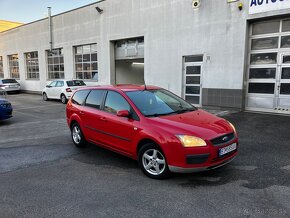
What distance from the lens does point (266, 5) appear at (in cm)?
966

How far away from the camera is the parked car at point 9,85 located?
22.3 metres

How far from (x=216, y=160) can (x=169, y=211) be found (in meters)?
1.20

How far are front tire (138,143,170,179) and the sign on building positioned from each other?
27.2 feet

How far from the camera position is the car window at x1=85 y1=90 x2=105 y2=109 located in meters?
5.57

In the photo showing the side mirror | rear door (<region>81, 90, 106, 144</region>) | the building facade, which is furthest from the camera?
the building facade

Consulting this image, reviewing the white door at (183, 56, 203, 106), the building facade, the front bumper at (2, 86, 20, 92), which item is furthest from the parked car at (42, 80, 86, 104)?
the front bumper at (2, 86, 20, 92)

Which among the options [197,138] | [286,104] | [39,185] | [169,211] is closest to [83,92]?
[39,185]

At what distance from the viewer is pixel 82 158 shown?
5523 mm

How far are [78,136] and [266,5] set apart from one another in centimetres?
846

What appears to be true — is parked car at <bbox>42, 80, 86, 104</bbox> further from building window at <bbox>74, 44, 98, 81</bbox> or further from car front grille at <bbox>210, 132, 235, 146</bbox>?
car front grille at <bbox>210, 132, 235, 146</bbox>

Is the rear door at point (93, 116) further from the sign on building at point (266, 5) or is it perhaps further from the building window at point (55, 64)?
the building window at point (55, 64)

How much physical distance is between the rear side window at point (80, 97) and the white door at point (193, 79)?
23.3 ft

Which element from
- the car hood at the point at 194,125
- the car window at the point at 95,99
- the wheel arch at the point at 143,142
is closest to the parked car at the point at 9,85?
the car window at the point at 95,99

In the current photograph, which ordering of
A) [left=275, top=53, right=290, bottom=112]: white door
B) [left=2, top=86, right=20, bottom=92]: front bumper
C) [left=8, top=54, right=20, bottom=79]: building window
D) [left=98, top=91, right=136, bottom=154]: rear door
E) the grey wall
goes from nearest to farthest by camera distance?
[left=98, top=91, right=136, bottom=154]: rear door → [left=275, top=53, right=290, bottom=112]: white door → the grey wall → [left=2, top=86, right=20, bottom=92]: front bumper → [left=8, top=54, right=20, bottom=79]: building window
